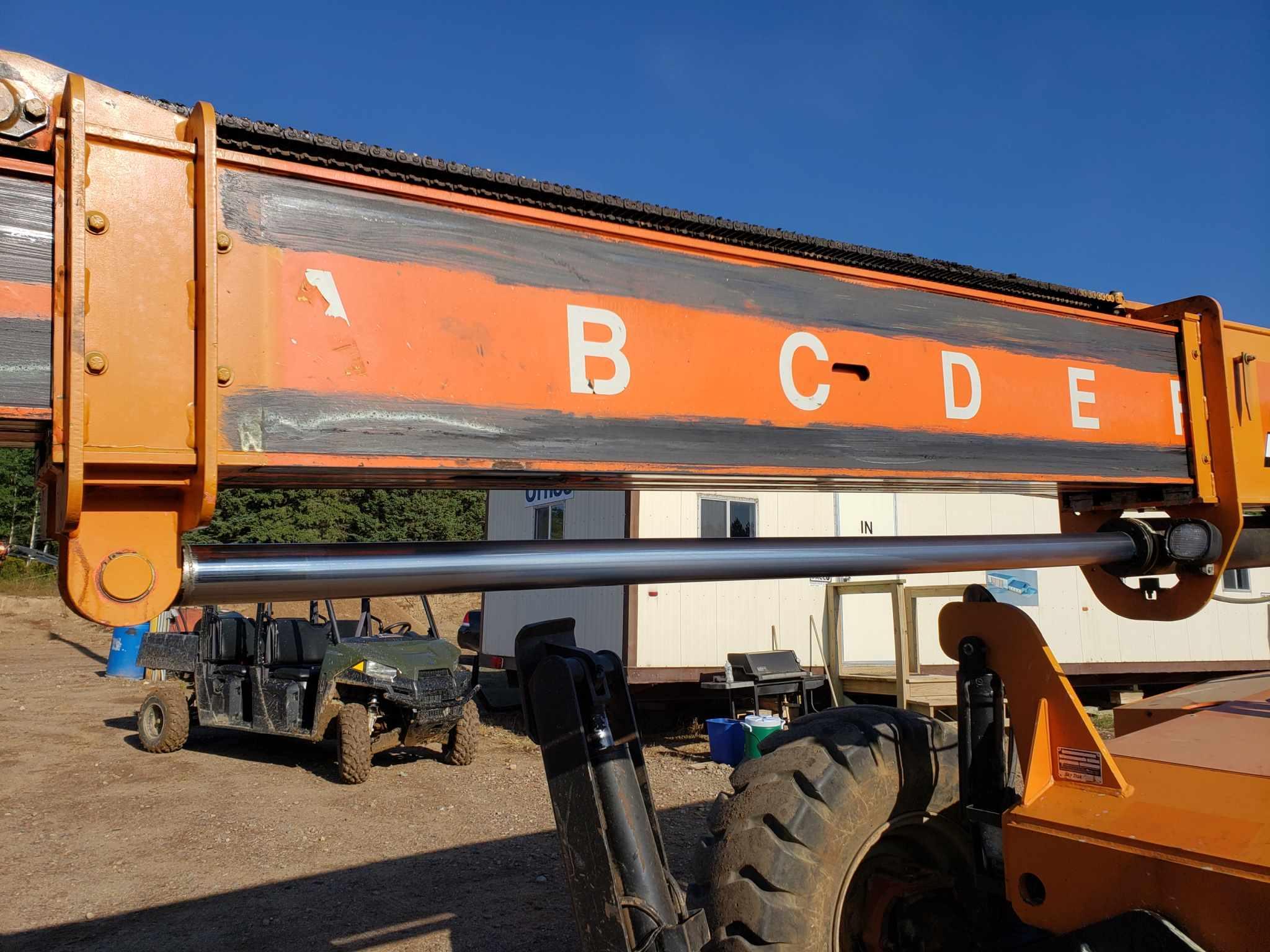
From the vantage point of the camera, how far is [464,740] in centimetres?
1112

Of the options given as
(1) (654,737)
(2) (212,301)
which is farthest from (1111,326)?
(1) (654,737)

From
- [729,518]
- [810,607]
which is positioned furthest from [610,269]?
[810,607]

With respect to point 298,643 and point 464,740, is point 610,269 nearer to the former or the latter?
point 464,740

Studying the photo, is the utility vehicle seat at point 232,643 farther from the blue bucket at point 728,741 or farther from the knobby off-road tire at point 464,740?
the blue bucket at point 728,741

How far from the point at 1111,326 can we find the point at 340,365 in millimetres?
2270

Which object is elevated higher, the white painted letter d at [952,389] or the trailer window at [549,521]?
the trailer window at [549,521]

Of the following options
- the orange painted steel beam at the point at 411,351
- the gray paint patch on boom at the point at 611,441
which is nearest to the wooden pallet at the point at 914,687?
the gray paint patch on boom at the point at 611,441

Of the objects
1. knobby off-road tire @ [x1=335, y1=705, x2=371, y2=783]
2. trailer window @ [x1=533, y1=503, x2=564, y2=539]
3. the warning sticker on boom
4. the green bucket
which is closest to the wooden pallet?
the green bucket

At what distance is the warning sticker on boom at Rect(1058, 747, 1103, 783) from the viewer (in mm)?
2771

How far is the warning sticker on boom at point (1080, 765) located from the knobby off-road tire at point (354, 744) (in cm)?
851

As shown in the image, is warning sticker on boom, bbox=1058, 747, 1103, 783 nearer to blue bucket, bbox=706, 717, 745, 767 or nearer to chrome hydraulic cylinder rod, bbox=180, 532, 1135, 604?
chrome hydraulic cylinder rod, bbox=180, 532, 1135, 604

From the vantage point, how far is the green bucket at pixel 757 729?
9.81 metres

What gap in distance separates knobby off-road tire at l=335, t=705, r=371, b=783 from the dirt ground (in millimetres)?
195

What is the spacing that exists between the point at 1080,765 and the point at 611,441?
1821 millimetres
